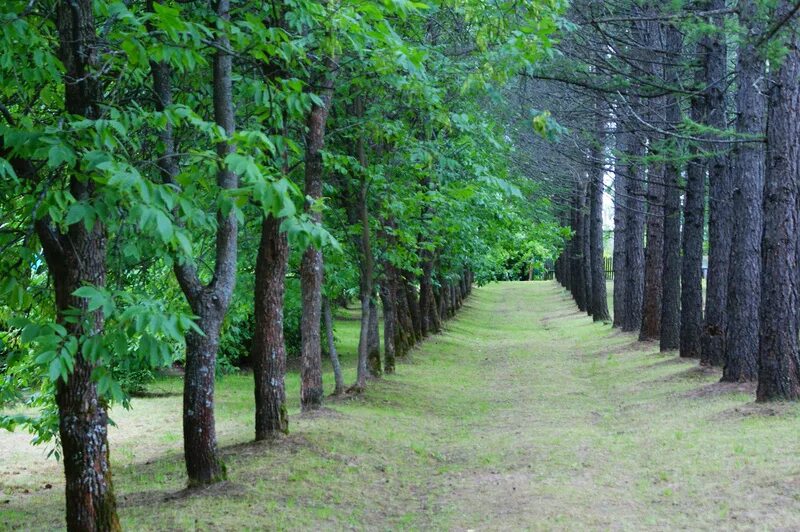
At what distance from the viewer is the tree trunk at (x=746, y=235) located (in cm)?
1485

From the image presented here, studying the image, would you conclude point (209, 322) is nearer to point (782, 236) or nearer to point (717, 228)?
point (782, 236)

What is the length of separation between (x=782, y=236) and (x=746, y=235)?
2.18 m

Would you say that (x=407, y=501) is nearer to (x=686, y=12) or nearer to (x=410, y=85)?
(x=410, y=85)

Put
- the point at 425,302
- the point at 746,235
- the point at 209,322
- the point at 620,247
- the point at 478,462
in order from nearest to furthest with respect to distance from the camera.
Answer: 1. the point at 209,322
2. the point at 478,462
3. the point at 746,235
4. the point at 425,302
5. the point at 620,247

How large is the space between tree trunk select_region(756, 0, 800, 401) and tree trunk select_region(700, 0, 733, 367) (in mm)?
Result: 4778

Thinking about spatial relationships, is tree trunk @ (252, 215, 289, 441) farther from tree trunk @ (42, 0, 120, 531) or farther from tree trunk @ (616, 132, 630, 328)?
tree trunk @ (616, 132, 630, 328)

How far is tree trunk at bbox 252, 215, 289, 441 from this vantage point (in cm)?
1147

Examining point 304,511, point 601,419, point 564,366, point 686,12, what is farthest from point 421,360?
point 304,511

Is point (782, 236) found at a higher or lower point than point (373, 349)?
higher

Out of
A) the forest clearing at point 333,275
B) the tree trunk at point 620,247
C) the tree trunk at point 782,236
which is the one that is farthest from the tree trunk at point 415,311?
the tree trunk at point 782,236

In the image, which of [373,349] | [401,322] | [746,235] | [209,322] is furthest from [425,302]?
[209,322]

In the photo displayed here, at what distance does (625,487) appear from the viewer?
9.58 meters

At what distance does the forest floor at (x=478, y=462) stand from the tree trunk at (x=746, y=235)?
0.68m

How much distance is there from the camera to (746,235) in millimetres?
15102
